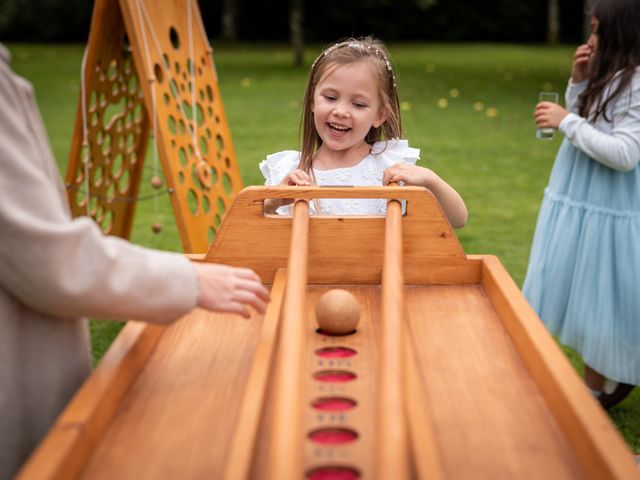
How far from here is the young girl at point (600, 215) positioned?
3.36 metres

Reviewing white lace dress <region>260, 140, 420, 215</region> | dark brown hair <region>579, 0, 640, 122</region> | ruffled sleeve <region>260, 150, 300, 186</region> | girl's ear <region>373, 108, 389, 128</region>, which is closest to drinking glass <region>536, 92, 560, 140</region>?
dark brown hair <region>579, 0, 640, 122</region>

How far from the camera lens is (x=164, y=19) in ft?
13.7

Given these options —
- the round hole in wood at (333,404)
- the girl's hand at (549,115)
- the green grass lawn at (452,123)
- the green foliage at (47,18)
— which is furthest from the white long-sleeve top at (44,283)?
the green foliage at (47,18)

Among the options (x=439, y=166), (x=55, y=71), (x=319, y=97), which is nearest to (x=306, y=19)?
(x=55, y=71)

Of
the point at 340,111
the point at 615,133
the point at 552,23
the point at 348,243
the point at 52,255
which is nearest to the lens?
the point at 52,255

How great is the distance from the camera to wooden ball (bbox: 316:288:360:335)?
1860 millimetres

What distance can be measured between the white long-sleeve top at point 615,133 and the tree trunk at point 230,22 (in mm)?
22452

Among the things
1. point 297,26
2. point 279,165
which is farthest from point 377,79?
point 297,26

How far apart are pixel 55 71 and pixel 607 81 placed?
15024 millimetres

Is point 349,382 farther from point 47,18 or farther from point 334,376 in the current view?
point 47,18

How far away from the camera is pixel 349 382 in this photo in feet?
5.44

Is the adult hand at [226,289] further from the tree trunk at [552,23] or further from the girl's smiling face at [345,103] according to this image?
the tree trunk at [552,23]

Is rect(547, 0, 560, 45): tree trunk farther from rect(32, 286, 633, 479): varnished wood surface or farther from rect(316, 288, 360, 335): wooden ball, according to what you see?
rect(316, 288, 360, 335): wooden ball

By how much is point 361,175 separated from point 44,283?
1.68m
